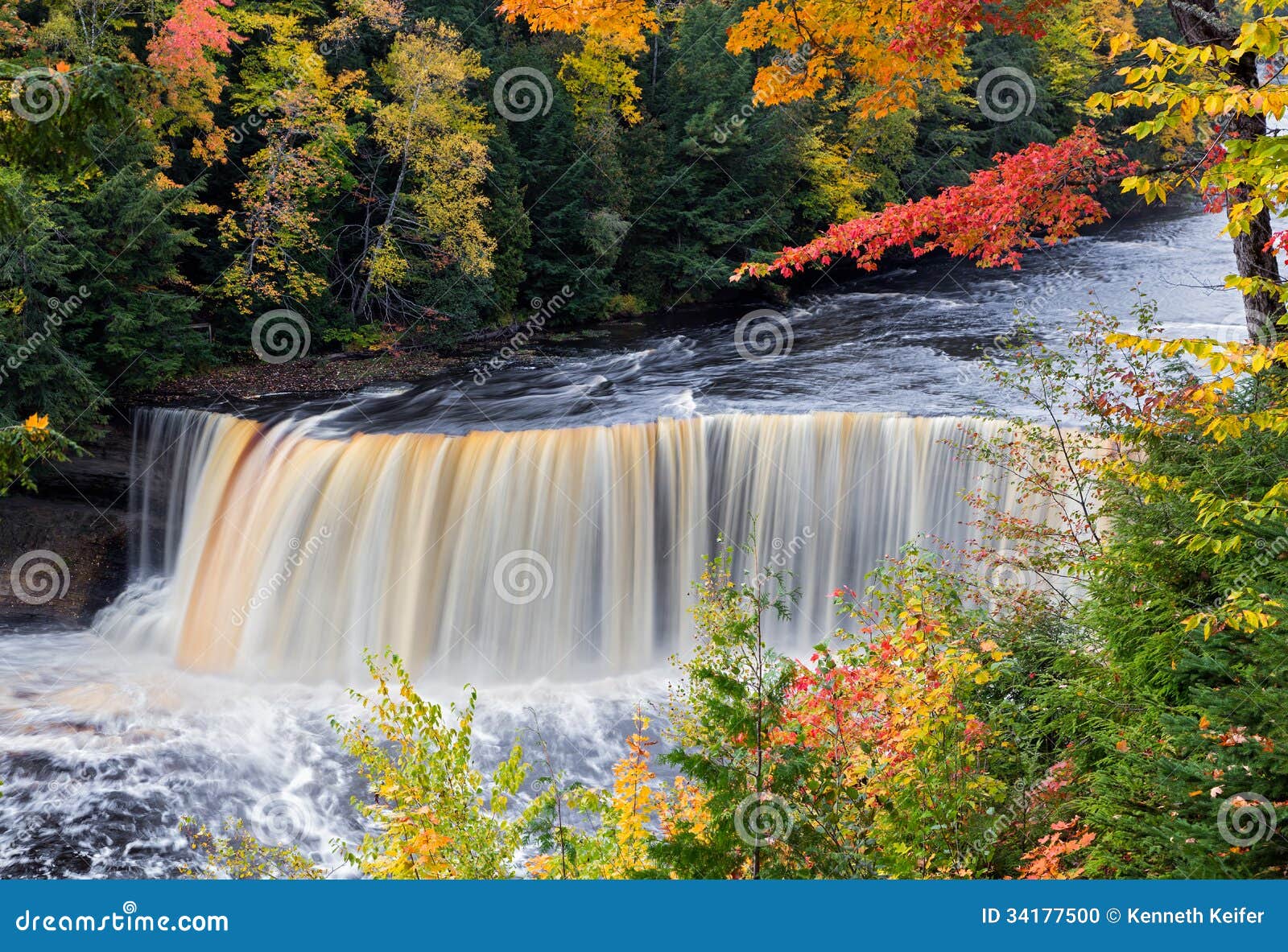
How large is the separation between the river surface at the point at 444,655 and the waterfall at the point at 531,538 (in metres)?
0.21

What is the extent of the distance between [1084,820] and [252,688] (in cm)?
1024

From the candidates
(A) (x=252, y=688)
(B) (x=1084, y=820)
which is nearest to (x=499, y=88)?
(A) (x=252, y=688)

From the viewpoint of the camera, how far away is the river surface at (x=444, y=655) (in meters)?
9.82

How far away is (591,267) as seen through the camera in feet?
76.3

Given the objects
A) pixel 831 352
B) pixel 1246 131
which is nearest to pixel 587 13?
pixel 1246 131

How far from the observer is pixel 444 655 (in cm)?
1273

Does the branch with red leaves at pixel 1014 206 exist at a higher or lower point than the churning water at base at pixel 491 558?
higher

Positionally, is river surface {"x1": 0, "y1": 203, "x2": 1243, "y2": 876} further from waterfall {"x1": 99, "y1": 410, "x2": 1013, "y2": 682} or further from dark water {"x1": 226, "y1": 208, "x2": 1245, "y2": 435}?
waterfall {"x1": 99, "y1": 410, "x2": 1013, "y2": 682}

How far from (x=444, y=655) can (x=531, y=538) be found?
1.86 meters

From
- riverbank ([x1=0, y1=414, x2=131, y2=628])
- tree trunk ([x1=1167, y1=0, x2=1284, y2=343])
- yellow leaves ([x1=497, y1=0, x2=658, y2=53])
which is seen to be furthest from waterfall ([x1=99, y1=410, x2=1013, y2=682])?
yellow leaves ([x1=497, y1=0, x2=658, y2=53])

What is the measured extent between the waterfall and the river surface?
0.67 ft

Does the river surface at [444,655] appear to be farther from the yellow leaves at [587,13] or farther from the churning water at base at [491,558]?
the yellow leaves at [587,13]

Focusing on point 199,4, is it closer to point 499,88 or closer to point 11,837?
point 499,88

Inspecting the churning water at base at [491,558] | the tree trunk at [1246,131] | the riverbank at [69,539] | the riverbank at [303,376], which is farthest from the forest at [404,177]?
the churning water at base at [491,558]
